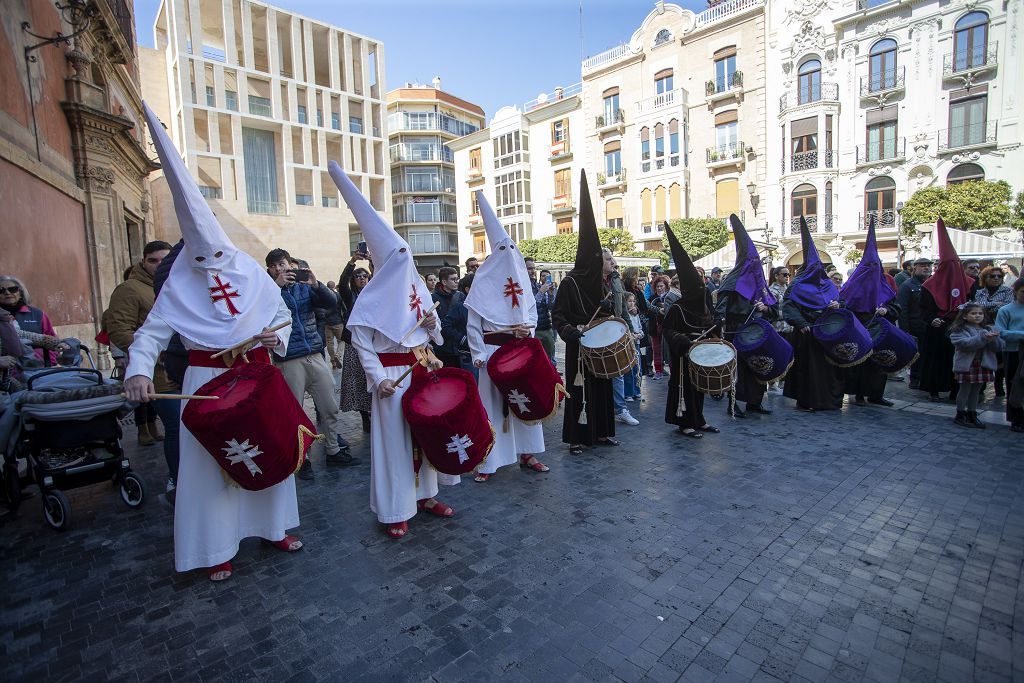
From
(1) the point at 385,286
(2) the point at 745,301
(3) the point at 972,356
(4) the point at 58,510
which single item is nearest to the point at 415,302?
(1) the point at 385,286

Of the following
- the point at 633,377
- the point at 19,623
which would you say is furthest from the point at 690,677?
the point at 633,377

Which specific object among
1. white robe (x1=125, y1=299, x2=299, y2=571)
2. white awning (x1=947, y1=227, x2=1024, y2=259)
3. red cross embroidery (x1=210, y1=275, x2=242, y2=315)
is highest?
white awning (x1=947, y1=227, x2=1024, y2=259)

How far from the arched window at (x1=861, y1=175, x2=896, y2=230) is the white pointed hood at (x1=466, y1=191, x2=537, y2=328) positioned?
30942 millimetres

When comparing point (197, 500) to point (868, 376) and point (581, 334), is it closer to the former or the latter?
point (581, 334)

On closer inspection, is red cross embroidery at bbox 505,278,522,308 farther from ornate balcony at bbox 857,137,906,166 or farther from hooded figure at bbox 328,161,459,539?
ornate balcony at bbox 857,137,906,166

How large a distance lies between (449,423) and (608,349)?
242 centimetres

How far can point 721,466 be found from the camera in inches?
215

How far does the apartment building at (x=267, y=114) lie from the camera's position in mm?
35438

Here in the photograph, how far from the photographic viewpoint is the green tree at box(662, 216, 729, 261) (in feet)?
111

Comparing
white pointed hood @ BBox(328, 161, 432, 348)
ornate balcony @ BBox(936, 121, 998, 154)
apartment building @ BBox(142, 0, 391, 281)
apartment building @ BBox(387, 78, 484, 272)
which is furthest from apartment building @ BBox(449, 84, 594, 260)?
white pointed hood @ BBox(328, 161, 432, 348)

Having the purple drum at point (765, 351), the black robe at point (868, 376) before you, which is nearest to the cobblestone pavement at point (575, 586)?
the purple drum at point (765, 351)

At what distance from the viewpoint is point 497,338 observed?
5.28 m

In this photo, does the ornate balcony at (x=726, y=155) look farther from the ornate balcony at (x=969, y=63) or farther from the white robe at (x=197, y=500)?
the white robe at (x=197, y=500)

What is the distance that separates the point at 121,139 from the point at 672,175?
30835 mm
